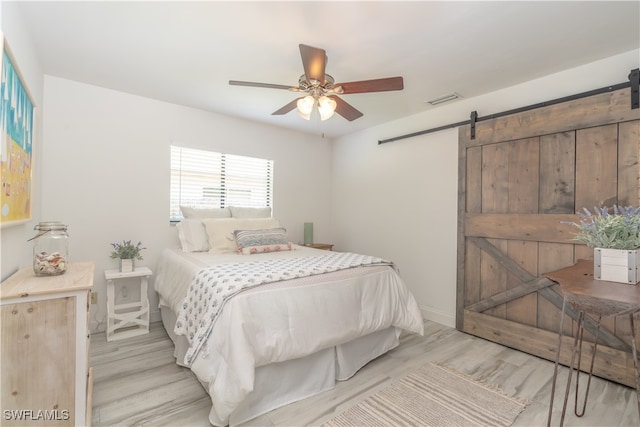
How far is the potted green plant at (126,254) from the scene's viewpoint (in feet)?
9.47

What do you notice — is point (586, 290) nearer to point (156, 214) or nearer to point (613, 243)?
point (613, 243)

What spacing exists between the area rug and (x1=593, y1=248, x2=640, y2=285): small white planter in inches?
38.1

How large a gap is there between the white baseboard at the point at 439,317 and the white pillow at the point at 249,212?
7.47ft

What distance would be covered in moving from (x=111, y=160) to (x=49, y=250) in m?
1.58

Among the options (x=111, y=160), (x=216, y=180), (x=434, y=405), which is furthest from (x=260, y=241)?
(x=434, y=405)

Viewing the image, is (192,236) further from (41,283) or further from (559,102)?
(559,102)

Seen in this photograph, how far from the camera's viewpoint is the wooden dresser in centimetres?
122

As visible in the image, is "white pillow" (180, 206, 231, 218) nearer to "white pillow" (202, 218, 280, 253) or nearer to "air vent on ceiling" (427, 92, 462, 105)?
"white pillow" (202, 218, 280, 253)

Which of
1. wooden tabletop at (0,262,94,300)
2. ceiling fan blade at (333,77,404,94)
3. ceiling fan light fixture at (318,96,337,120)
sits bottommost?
wooden tabletop at (0,262,94,300)

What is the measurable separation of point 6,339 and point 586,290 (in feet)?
8.20

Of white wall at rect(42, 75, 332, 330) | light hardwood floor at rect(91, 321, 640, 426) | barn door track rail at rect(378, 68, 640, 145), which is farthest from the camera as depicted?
white wall at rect(42, 75, 332, 330)

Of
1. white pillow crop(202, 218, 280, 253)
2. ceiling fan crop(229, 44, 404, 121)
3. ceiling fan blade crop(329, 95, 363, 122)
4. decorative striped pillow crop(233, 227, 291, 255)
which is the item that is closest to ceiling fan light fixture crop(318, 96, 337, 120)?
A: ceiling fan crop(229, 44, 404, 121)

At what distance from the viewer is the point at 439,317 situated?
131 inches

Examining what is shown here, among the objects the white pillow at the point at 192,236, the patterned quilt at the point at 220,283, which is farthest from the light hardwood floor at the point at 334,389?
the white pillow at the point at 192,236
